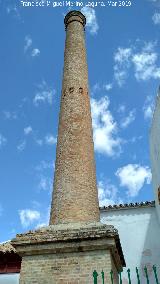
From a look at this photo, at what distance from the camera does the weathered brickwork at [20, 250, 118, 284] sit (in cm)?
517

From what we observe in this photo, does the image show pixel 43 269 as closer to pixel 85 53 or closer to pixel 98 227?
pixel 98 227

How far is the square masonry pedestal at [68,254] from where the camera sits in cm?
520

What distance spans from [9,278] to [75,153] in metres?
6.47

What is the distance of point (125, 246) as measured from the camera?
1473 centimetres

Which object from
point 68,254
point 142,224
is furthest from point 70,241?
point 142,224

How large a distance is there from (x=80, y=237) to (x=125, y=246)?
10.0 meters

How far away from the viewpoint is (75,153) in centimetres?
743

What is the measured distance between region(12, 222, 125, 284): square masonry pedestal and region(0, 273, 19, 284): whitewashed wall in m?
6.83

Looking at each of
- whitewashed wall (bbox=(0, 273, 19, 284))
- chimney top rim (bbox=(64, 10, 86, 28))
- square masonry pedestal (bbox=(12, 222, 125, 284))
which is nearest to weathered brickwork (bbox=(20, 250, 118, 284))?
square masonry pedestal (bbox=(12, 222, 125, 284))

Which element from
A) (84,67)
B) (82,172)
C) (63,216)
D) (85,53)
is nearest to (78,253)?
(63,216)

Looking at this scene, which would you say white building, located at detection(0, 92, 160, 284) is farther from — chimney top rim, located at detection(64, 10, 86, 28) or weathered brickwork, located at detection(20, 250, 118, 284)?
weathered brickwork, located at detection(20, 250, 118, 284)

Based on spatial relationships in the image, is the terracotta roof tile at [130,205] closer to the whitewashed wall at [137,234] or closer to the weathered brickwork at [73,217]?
the whitewashed wall at [137,234]

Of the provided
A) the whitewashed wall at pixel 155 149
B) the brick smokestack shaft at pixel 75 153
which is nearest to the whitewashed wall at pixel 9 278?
the brick smokestack shaft at pixel 75 153

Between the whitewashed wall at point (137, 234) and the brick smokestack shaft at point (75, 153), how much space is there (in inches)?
314
